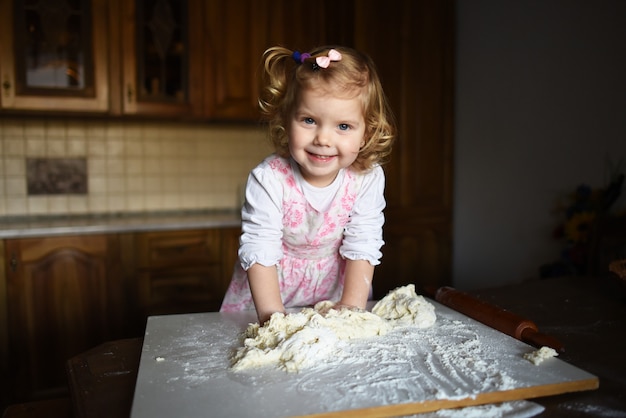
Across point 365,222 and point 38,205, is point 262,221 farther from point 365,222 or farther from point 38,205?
point 38,205

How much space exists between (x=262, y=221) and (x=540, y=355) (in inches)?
22.9

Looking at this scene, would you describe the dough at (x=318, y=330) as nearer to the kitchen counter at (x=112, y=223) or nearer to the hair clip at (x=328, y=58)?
the hair clip at (x=328, y=58)

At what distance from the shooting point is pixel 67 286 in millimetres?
2234

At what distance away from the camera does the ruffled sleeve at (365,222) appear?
1207mm

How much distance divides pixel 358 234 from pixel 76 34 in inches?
72.3

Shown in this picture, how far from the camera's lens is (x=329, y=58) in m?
0.99

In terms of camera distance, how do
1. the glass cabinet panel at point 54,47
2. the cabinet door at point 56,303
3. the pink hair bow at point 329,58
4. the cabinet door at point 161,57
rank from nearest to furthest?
the pink hair bow at point 329,58
the cabinet door at point 56,303
the glass cabinet panel at point 54,47
the cabinet door at point 161,57

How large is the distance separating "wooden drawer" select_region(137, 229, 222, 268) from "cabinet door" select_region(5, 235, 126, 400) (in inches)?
4.8

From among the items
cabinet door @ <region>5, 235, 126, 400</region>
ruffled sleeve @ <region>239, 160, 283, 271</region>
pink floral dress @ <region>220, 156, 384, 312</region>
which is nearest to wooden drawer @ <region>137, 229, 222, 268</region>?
cabinet door @ <region>5, 235, 126, 400</region>

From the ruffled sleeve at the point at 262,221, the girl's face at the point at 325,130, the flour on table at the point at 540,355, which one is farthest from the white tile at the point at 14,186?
the flour on table at the point at 540,355

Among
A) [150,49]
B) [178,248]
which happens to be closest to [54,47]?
[150,49]

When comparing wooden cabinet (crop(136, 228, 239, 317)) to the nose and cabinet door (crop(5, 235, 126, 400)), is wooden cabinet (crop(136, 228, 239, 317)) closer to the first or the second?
cabinet door (crop(5, 235, 126, 400))

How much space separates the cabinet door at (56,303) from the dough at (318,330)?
5.08 ft

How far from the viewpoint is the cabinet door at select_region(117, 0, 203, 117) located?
2.45 meters
